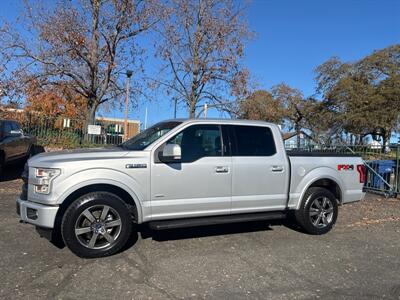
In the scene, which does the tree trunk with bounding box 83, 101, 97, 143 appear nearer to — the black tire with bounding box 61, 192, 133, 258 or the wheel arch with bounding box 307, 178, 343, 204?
the wheel arch with bounding box 307, 178, 343, 204

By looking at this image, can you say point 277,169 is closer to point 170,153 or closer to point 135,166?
point 170,153

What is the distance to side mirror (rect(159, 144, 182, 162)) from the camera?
5469mm

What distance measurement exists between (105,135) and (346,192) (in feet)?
42.9

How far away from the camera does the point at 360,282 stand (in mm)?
4840

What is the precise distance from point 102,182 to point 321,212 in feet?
12.9

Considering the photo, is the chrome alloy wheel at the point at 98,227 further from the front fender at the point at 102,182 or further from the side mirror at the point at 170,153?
the side mirror at the point at 170,153

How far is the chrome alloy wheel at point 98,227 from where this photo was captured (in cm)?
522

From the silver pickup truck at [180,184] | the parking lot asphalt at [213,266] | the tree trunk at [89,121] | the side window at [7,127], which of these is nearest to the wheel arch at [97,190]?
the silver pickup truck at [180,184]

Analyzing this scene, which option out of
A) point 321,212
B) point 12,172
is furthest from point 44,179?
point 12,172

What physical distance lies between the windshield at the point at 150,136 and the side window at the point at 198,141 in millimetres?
232

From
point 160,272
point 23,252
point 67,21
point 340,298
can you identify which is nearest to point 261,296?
point 340,298

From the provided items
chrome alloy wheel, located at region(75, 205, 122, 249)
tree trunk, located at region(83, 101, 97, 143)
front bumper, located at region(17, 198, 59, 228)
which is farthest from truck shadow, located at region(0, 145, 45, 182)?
chrome alloy wheel, located at region(75, 205, 122, 249)

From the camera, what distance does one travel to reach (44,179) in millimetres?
5145

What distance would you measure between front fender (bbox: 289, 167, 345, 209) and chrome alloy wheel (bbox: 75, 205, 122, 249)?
118 inches
